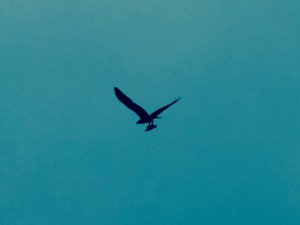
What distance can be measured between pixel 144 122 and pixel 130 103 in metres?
1.42

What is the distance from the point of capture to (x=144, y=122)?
2009cm

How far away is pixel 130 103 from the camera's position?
1900 centimetres
